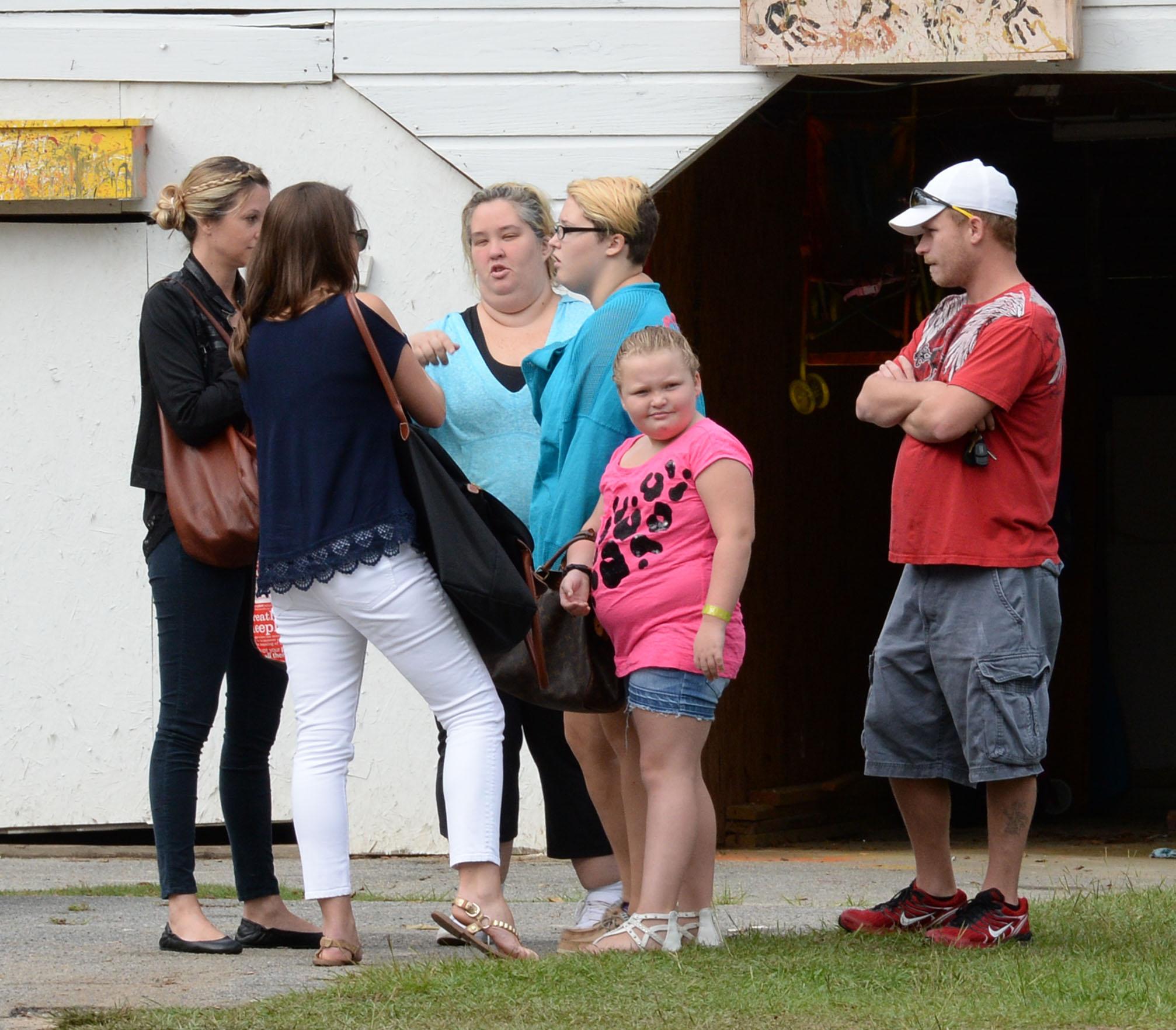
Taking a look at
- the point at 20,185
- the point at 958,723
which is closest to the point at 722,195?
the point at 20,185

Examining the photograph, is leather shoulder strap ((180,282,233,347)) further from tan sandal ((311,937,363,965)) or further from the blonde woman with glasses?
tan sandal ((311,937,363,965))

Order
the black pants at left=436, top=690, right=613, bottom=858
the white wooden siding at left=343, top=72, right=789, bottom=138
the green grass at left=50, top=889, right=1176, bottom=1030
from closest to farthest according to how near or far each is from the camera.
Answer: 1. the green grass at left=50, top=889, right=1176, bottom=1030
2. the black pants at left=436, top=690, right=613, bottom=858
3. the white wooden siding at left=343, top=72, right=789, bottom=138

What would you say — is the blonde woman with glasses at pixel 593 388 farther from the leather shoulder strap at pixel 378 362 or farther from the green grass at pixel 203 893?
the green grass at pixel 203 893

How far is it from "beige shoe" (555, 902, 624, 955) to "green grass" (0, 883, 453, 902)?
134 centimetres

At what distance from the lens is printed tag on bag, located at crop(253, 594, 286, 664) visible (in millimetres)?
4301

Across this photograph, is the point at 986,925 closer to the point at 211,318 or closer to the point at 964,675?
the point at 964,675

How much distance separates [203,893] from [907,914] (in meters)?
2.38

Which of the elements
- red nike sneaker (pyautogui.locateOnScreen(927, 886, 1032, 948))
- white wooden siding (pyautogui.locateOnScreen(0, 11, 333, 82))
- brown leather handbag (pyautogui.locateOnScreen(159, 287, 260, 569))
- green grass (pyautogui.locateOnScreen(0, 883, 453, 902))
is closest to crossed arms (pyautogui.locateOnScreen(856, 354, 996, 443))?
red nike sneaker (pyautogui.locateOnScreen(927, 886, 1032, 948))

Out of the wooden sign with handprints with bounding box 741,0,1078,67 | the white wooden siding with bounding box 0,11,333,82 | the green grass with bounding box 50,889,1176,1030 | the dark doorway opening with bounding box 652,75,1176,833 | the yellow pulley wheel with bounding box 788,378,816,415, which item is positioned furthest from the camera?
the yellow pulley wheel with bounding box 788,378,816,415

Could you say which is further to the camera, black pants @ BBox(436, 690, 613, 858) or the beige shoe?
black pants @ BBox(436, 690, 613, 858)

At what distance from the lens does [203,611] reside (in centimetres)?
431

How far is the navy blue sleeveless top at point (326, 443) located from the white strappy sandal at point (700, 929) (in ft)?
3.50

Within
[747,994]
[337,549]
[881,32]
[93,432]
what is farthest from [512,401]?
[93,432]

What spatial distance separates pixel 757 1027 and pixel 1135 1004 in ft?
2.55
